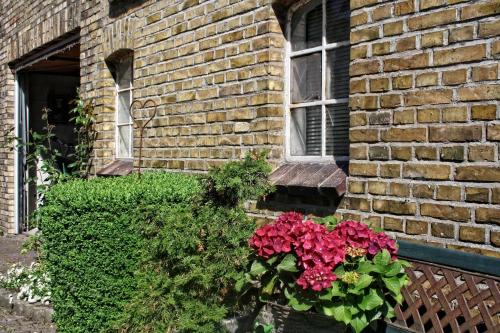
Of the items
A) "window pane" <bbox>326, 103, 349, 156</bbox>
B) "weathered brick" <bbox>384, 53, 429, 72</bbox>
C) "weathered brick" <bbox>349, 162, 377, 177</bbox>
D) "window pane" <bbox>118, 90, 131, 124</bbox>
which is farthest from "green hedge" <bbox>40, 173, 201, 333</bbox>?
"window pane" <bbox>118, 90, 131, 124</bbox>

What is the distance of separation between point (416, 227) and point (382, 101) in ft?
2.58

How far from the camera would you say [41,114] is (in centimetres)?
1093

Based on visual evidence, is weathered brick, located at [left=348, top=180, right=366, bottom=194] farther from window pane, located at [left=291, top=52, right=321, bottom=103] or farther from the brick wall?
window pane, located at [left=291, top=52, right=321, bottom=103]

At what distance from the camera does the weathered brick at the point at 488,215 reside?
2961 mm

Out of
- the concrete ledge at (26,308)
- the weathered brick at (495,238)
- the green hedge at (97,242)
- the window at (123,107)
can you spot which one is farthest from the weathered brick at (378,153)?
the window at (123,107)

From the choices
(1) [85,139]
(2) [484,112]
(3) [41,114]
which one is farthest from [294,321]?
(3) [41,114]

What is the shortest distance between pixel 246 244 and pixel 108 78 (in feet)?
13.3

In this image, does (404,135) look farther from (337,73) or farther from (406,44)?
(337,73)

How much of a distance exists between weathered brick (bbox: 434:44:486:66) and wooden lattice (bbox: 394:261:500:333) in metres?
1.09

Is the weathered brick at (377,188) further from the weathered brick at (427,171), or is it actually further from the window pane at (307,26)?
the window pane at (307,26)

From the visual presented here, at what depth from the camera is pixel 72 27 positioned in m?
7.79

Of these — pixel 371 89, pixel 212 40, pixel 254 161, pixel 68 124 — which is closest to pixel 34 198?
pixel 68 124

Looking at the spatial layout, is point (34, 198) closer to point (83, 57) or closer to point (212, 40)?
point (83, 57)

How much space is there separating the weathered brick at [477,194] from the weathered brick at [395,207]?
351mm
